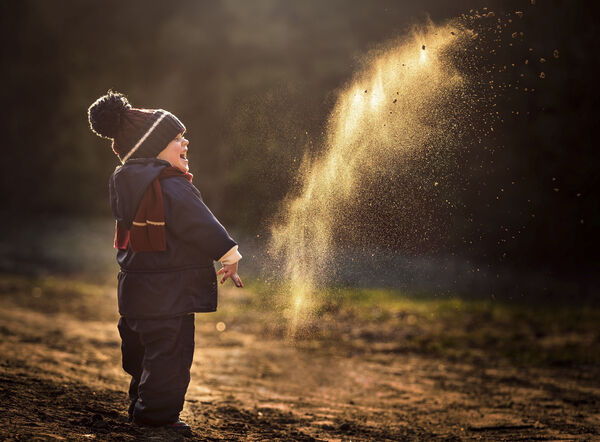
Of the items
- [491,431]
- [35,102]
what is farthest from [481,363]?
[35,102]

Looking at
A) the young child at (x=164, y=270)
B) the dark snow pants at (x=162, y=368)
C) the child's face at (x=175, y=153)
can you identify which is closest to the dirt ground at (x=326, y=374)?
the dark snow pants at (x=162, y=368)

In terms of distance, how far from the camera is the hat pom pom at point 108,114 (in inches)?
122

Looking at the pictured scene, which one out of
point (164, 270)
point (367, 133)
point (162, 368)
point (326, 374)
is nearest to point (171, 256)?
point (164, 270)

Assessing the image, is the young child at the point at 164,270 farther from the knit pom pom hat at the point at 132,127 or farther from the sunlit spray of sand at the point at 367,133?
the sunlit spray of sand at the point at 367,133

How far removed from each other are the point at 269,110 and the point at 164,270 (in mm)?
2560

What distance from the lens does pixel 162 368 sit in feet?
9.66

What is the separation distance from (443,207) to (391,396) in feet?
5.07

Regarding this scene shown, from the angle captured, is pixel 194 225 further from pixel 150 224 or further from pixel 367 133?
pixel 367 133

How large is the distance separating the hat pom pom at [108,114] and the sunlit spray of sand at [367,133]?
4.65 ft

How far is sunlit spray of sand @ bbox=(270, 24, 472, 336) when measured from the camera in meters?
4.23

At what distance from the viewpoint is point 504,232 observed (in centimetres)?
1024

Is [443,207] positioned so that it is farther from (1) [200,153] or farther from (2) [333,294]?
(1) [200,153]

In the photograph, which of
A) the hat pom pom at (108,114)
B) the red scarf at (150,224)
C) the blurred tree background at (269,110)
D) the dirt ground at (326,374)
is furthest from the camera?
the blurred tree background at (269,110)

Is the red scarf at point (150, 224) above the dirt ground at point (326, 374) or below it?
above
